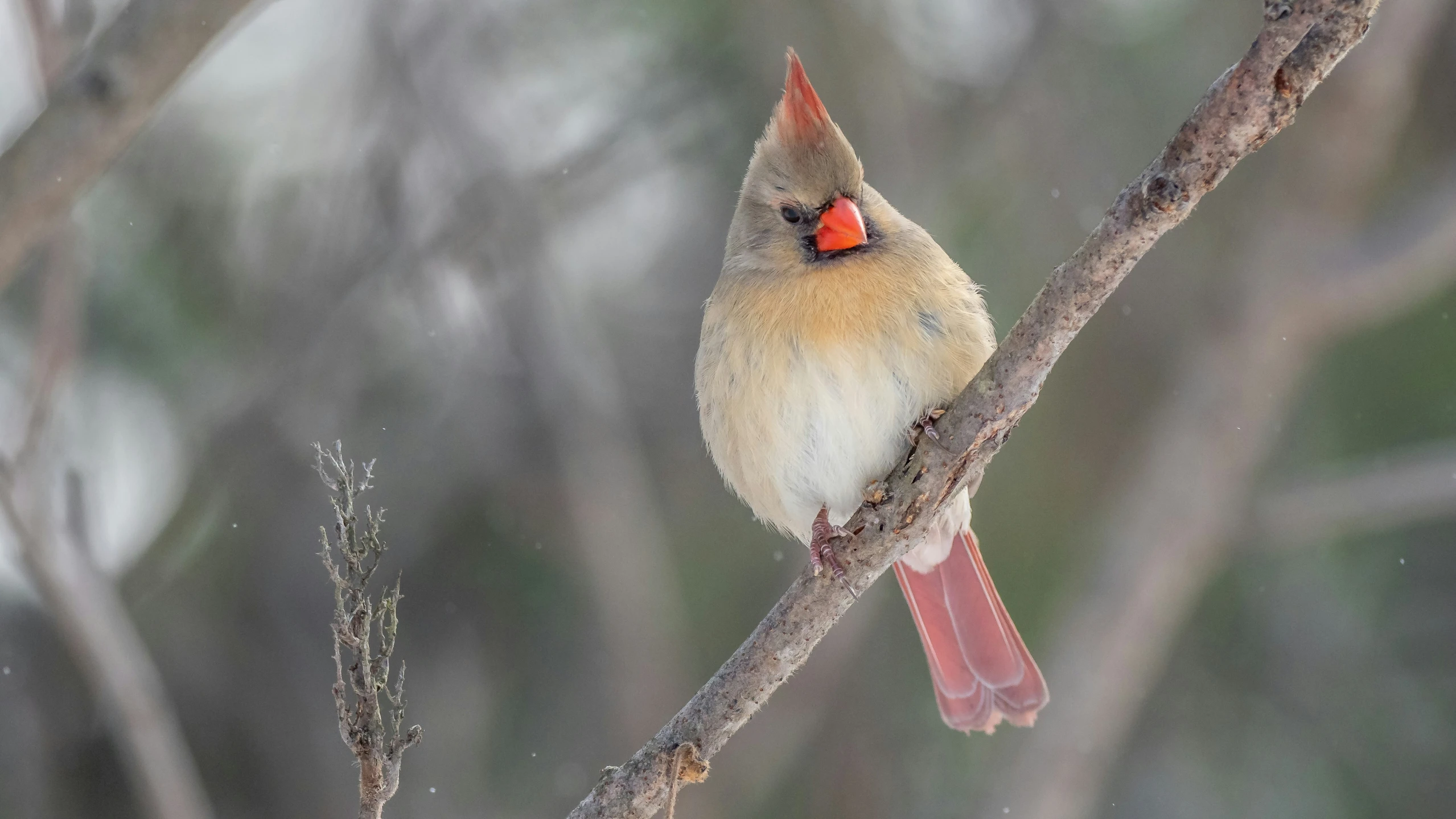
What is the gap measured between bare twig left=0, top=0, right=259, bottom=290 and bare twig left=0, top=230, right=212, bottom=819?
0.48 meters

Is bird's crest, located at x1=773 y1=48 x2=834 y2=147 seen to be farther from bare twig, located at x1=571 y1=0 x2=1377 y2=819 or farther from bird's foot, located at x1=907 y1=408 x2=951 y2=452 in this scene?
bare twig, located at x1=571 y1=0 x2=1377 y2=819

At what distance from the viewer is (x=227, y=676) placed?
13.8ft

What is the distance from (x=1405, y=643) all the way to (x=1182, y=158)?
3.52 m

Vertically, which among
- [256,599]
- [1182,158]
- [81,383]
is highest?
[1182,158]

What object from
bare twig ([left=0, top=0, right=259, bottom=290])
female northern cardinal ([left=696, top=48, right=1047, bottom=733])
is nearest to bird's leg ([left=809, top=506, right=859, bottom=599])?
female northern cardinal ([left=696, top=48, right=1047, bottom=733])

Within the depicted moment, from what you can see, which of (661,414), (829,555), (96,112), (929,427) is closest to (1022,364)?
(929,427)

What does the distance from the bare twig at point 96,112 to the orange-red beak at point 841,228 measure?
121 centimetres

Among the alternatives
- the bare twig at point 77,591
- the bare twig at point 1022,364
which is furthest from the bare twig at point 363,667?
the bare twig at point 77,591

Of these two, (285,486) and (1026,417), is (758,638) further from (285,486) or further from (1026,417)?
(1026,417)

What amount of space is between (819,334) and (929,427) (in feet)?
1.81

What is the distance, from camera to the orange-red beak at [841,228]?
2.61 m

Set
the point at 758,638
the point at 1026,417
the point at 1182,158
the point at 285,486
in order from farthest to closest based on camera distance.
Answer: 1. the point at 1026,417
2. the point at 285,486
3. the point at 758,638
4. the point at 1182,158

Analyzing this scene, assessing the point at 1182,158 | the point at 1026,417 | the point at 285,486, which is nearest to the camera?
the point at 1182,158

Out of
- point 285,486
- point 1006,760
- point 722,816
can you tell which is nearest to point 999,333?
point 1006,760
